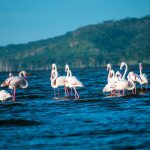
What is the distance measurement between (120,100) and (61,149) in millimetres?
13582

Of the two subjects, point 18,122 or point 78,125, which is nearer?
point 78,125

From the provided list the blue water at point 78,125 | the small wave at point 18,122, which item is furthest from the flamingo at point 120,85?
the small wave at point 18,122

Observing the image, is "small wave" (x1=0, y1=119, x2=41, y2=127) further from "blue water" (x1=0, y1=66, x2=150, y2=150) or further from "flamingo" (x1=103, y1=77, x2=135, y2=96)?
"flamingo" (x1=103, y1=77, x2=135, y2=96)

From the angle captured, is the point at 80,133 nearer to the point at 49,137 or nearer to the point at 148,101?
the point at 49,137

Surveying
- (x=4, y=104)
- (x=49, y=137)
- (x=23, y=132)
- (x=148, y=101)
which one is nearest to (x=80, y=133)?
(x=49, y=137)

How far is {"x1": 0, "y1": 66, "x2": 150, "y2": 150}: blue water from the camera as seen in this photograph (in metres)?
14.2

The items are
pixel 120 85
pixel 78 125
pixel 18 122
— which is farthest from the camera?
pixel 120 85

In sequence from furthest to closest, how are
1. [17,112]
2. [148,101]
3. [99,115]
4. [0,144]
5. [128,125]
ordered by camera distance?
[148,101] < [17,112] < [99,115] < [128,125] < [0,144]

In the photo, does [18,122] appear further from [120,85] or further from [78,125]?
[120,85]

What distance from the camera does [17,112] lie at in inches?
930

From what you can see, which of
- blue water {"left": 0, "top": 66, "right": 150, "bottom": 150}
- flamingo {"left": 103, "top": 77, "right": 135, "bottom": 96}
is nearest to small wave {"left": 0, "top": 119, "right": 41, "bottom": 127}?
blue water {"left": 0, "top": 66, "right": 150, "bottom": 150}

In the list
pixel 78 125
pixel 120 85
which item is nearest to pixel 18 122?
pixel 78 125

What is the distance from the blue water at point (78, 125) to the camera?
14250 millimetres

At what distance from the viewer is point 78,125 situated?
1755 centimetres
